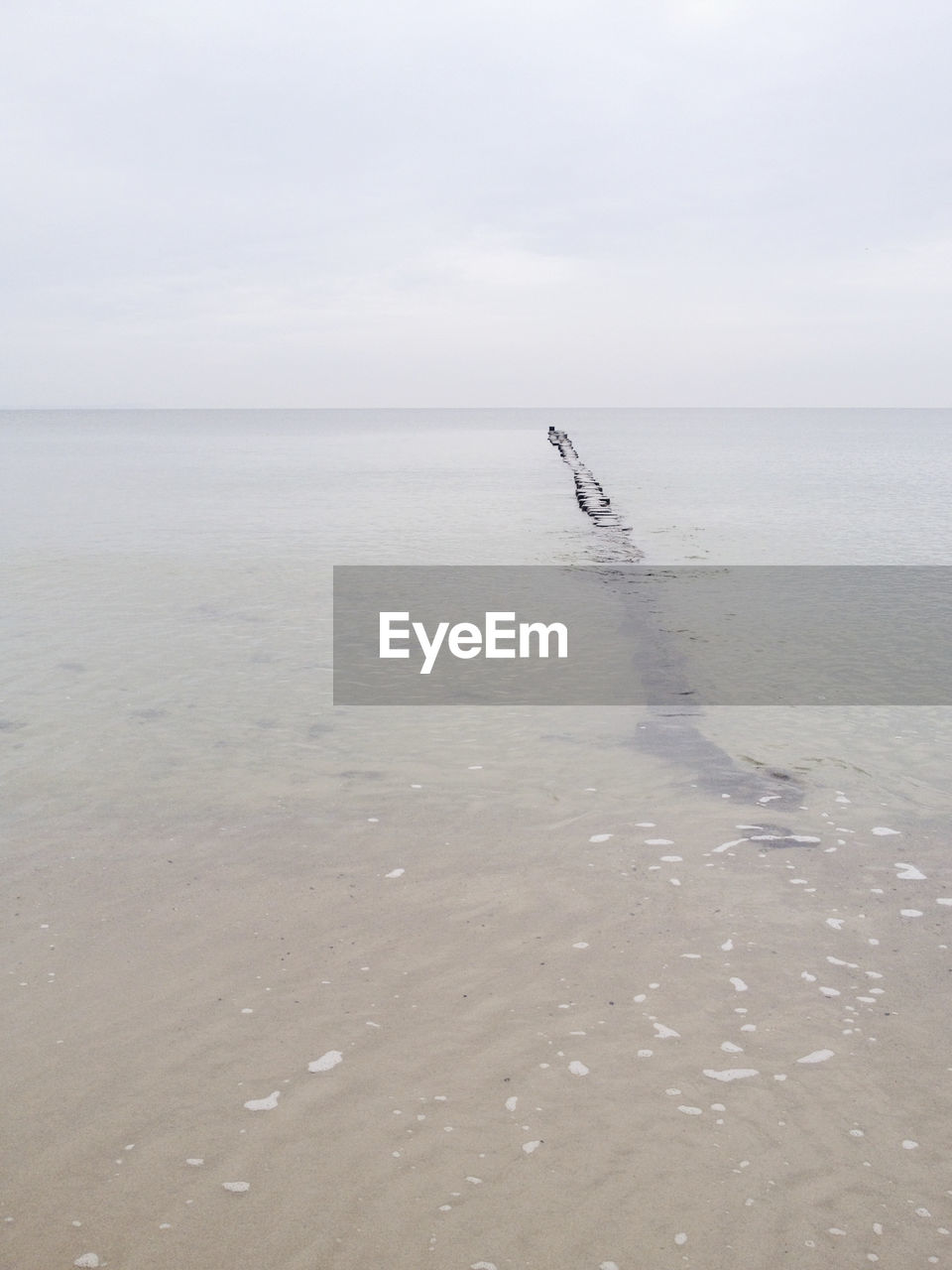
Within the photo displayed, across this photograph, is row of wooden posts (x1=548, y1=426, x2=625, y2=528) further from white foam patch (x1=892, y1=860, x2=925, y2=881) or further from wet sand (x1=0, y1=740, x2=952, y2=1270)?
wet sand (x1=0, y1=740, x2=952, y2=1270)

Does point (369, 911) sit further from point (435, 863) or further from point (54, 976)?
point (54, 976)

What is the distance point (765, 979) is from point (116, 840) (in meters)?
4.65

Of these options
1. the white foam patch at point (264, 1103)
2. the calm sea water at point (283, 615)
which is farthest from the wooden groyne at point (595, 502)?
the white foam patch at point (264, 1103)

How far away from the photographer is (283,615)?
53.2 feet

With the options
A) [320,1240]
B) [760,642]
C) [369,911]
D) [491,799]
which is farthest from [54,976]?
[760,642]

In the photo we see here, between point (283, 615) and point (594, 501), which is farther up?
point (594, 501)

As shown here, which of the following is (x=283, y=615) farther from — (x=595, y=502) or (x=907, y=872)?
(x=595, y=502)

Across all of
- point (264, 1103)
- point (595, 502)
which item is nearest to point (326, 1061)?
point (264, 1103)

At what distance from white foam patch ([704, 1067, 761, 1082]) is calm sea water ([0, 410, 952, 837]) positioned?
159 inches

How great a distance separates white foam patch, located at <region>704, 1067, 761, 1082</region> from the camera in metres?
4.84

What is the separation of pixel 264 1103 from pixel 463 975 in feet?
4.58

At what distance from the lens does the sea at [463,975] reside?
4066 mm

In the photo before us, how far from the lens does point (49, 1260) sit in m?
3.81

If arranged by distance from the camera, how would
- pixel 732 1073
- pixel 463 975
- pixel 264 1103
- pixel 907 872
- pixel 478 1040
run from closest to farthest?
pixel 264 1103
pixel 732 1073
pixel 478 1040
pixel 463 975
pixel 907 872
